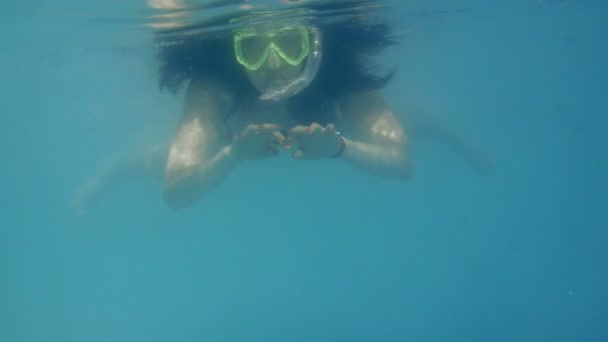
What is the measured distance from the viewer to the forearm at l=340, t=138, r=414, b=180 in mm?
7055

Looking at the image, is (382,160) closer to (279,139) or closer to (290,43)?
(290,43)

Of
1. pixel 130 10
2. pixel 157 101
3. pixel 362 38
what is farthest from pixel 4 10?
pixel 157 101

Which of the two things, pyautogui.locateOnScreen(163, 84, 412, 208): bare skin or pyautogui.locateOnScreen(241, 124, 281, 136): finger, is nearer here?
pyautogui.locateOnScreen(241, 124, 281, 136): finger

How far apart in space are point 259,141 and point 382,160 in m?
2.91

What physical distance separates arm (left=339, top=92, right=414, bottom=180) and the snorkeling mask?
1.12 metres

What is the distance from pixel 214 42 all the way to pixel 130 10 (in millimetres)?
1699

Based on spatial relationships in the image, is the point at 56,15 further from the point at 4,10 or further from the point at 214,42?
the point at 214,42

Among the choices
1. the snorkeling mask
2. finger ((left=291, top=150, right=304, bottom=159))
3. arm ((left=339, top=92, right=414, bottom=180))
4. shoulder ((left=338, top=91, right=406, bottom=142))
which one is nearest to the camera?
finger ((left=291, top=150, right=304, bottom=159))

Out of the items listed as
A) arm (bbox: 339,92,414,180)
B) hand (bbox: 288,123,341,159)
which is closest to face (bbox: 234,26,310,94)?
arm (bbox: 339,92,414,180)

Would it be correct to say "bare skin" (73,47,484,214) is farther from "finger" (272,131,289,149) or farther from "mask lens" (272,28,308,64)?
"finger" (272,131,289,149)

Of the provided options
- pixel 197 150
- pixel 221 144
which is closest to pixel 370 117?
pixel 221 144

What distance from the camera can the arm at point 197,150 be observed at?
7.15m

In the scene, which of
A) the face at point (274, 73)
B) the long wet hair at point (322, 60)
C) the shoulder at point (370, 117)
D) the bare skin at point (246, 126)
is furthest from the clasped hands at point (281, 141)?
the shoulder at point (370, 117)

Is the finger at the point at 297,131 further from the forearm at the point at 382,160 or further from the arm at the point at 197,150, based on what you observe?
the forearm at the point at 382,160
